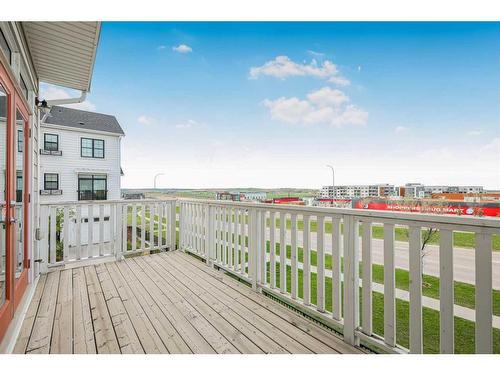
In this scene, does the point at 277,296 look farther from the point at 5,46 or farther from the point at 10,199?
the point at 5,46

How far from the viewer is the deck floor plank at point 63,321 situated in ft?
5.13

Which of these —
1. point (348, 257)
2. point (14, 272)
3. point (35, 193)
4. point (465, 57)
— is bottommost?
point (14, 272)

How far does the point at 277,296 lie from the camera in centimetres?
219

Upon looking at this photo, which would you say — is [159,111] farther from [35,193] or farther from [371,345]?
[371,345]

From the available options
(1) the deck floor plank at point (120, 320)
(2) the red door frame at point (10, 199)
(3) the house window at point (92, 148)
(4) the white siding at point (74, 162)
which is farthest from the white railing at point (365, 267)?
(3) the house window at point (92, 148)

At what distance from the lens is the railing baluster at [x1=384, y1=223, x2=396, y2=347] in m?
1.41

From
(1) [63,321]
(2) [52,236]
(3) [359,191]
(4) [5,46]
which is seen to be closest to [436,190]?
(3) [359,191]

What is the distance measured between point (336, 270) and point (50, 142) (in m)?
11.2

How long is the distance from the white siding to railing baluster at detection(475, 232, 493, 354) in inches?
437

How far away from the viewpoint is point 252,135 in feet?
34.6

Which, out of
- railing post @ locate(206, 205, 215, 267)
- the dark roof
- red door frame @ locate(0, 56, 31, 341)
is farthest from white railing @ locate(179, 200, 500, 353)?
the dark roof

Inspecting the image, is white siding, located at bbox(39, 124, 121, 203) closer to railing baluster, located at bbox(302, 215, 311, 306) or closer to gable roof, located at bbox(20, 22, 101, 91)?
gable roof, located at bbox(20, 22, 101, 91)

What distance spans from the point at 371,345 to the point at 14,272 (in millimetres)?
2706
